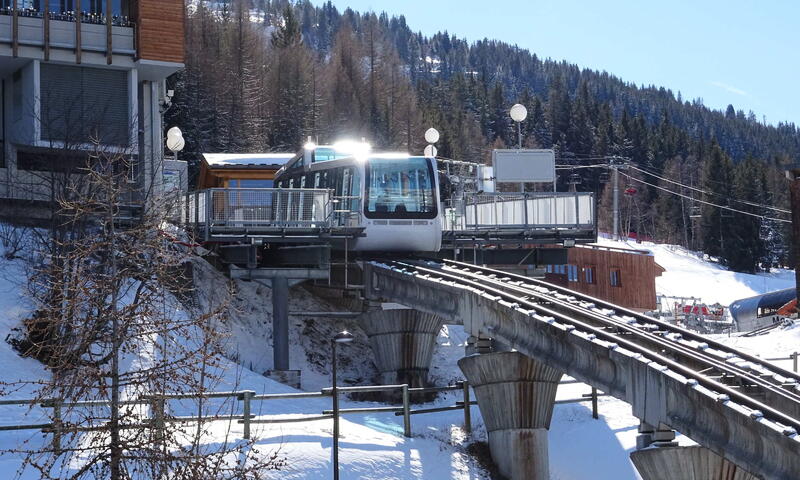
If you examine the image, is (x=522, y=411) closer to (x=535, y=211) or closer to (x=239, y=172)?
(x=535, y=211)

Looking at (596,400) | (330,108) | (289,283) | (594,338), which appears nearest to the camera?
(594,338)

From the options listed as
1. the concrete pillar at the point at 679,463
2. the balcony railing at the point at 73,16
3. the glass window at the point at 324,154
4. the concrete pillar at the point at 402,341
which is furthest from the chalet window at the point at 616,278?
the concrete pillar at the point at 679,463

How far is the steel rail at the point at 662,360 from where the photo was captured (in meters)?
15.7

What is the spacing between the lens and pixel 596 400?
28.5 m

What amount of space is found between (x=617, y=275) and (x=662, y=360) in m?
38.8

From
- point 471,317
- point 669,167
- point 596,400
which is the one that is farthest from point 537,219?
point 669,167

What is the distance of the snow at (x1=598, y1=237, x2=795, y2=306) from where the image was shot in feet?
320

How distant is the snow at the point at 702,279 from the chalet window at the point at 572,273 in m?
33.3

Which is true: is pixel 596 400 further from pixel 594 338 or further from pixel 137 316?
pixel 137 316

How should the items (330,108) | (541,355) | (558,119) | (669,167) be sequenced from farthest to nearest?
(558,119), (669,167), (330,108), (541,355)

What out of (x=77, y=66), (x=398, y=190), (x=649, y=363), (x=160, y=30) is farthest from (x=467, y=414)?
(x=160, y=30)

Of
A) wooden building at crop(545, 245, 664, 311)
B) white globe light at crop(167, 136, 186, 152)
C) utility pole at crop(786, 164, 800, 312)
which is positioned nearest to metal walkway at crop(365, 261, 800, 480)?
white globe light at crop(167, 136, 186, 152)

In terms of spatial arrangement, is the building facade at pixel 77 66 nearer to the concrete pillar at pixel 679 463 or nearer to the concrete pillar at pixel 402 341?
the concrete pillar at pixel 402 341

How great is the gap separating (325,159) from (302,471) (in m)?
16.0
